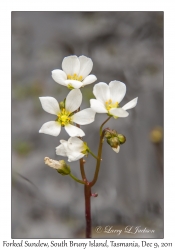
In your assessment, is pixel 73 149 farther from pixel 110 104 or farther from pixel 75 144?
pixel 110 104

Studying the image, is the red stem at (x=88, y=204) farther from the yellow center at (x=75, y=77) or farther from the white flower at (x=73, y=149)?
the yellow center at (x=75, y=77)

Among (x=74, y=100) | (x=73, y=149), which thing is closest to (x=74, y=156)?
(x=73, y=149)

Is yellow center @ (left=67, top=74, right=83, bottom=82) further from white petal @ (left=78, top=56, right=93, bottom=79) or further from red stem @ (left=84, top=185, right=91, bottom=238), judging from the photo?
red stem @ (left=84, top=185, right=91, bottom=238)

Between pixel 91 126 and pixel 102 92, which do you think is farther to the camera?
pixel 91 126

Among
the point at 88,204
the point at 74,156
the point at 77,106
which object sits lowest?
the point at 88,204

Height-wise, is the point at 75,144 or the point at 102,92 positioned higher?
the point at 102,92
